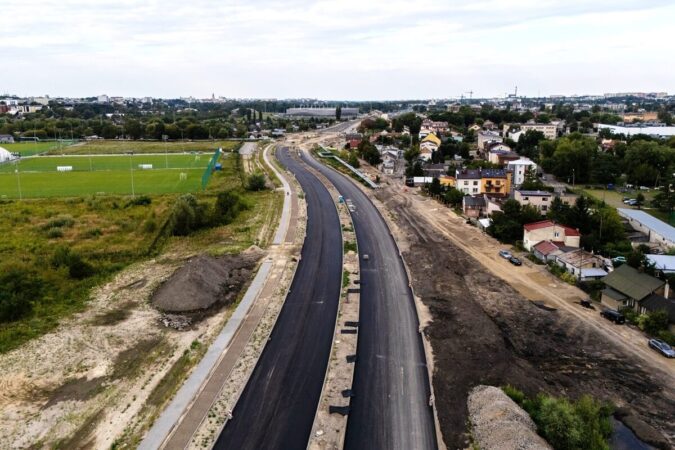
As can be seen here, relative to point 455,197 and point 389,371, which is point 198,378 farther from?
point 455,197

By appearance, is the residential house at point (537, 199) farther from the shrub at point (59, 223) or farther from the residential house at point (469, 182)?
the shrub at point (59, 223)

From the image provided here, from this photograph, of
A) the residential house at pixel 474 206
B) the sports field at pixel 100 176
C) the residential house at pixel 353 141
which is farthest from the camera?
the residential house at pixel 353 141

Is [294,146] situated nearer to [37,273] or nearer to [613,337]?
[37,273]

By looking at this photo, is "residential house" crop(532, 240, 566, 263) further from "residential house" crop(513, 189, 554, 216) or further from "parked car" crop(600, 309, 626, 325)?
"residential house" crop(513, 189, 554, 216)

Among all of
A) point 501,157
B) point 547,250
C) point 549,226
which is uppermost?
point 501,157

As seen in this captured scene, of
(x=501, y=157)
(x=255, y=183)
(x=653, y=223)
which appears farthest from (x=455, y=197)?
(x=255, y=183)

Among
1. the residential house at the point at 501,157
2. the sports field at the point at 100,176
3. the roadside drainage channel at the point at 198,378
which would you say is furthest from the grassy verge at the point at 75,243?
the residential house at the point at 501,157

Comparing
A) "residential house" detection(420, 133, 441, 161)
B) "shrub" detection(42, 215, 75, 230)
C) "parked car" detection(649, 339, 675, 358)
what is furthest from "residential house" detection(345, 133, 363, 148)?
"parked car" detection(649, 339, 675, 358)
